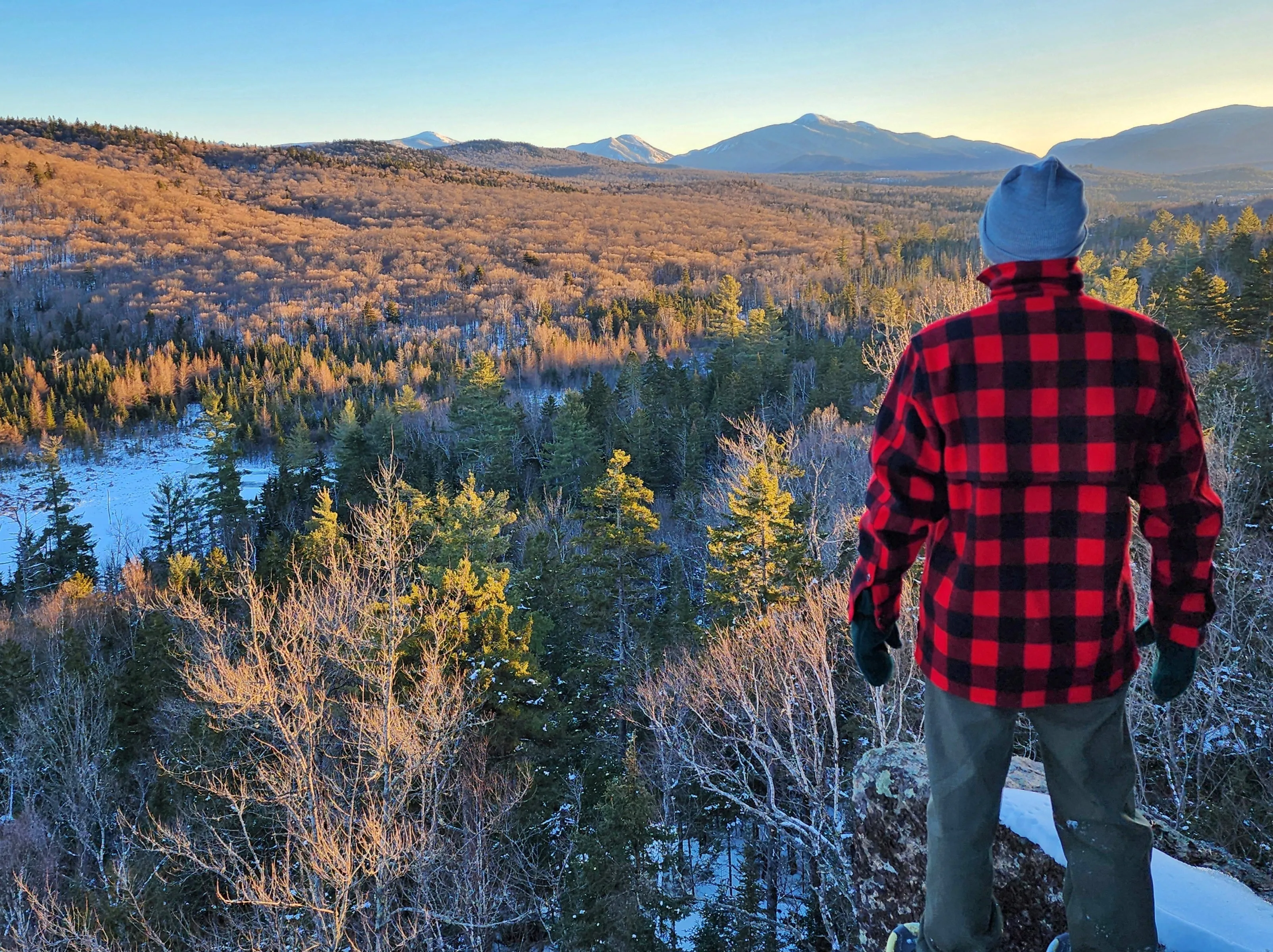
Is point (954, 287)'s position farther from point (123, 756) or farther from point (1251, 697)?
point (123, 756)

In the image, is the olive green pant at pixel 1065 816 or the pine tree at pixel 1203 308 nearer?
the olive green pant at pixel 1065 816

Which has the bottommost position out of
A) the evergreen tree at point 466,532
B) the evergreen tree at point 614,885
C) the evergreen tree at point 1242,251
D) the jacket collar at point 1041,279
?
the evergreen tree at point 614,885

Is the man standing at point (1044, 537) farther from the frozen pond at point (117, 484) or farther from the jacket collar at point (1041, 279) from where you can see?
the frozen pond at point (117, 484)

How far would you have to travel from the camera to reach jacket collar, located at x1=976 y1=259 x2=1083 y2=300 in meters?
2.15

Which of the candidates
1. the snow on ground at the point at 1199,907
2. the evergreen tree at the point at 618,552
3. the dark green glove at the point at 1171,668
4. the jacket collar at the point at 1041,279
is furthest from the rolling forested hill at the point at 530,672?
the jacket collar at the point at 1041,279

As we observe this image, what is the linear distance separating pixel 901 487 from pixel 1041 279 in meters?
0.73

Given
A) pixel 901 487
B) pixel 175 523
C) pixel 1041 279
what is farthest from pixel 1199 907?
pixel 175 523

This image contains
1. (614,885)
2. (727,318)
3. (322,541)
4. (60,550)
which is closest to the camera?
(614,885)

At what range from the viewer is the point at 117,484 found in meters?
71.9

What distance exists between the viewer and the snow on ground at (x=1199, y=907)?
2.72 metres

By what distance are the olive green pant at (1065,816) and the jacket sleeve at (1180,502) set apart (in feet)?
1.22

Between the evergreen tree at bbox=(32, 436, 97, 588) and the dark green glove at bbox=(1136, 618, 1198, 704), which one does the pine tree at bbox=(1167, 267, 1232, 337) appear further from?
the evergreen tree at bbox=(32, 436, 97, 588)

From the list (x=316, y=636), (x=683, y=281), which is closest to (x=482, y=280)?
(x=683, y=281)

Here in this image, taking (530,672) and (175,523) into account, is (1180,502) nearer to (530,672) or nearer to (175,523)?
(530,672)
